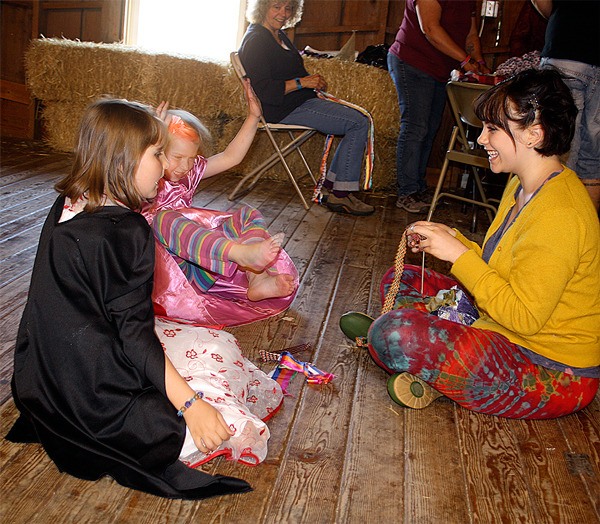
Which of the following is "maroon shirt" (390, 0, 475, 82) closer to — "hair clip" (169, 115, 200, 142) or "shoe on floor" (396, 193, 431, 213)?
"shoe on floor" (396, 193, 431, 213)

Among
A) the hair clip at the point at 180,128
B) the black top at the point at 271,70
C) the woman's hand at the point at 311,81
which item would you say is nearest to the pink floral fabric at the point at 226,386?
the hair clip at the point at 180,128

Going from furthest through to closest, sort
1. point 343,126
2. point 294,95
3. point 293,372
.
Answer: point 343,126 < point 294,95 < point 293,372

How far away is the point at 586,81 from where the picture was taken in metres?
3.15

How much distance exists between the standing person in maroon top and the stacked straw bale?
0.50 metres

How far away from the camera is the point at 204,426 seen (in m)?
1.51

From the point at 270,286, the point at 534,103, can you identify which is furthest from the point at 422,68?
the point at 534,103

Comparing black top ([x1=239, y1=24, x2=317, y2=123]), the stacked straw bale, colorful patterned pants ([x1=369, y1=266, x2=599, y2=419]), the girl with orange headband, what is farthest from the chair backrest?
colorful patterned pants ([x1=369, y1=266, x2=599, y2=419])

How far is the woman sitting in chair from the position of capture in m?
4.11

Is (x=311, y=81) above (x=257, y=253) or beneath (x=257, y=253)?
above

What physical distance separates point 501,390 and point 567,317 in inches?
10.5

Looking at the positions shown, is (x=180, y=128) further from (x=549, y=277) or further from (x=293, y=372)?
(x=549, y=277)

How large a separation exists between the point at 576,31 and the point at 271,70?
5.71 feet

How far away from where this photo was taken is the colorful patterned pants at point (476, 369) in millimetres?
1924

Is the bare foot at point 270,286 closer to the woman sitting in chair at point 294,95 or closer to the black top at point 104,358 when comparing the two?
the black top at point 104,358
